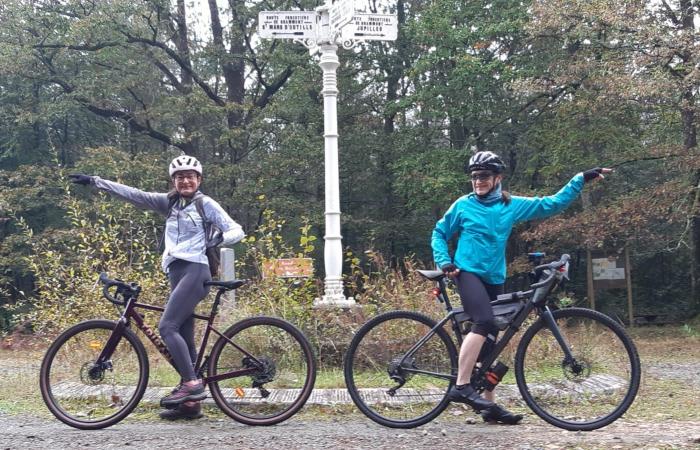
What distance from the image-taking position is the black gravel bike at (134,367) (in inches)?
172

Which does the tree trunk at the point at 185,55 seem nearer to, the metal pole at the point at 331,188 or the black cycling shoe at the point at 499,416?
the metal pole at the point at 331,188

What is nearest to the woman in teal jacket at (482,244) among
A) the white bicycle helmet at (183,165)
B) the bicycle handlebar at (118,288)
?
the white bicycle helmet at (183,165)

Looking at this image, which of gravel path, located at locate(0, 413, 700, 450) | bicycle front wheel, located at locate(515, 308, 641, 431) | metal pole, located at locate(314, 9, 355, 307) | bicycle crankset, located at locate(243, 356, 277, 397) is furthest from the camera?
metal pole, located at locate(314, 9, 355, 307)

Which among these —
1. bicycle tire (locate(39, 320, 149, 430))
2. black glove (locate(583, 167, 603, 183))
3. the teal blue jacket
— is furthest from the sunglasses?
bicycle tire (locate(39, 320, 149, 430))

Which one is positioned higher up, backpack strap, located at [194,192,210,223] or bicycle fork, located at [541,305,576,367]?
backpack strap, located at [194,192,210,223]

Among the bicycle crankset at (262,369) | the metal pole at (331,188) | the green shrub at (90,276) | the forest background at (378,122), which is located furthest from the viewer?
the forest background at (378,122)

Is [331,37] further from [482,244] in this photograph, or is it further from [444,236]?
[482,244]

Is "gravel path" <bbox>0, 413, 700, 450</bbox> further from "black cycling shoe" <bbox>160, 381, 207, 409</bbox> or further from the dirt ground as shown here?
"black cycling shoe" <bbox>160, 381, 207, 409</bbox>

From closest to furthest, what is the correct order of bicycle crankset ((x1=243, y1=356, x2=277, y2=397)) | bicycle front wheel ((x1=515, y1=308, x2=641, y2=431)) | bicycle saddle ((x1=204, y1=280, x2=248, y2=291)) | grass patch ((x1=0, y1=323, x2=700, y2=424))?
bicycle front wheel ((x1=515, y1=308, x2=641, y2=431)) < bicycle saddle ((x1=204, y1=280, x2=248, y2=291)) < bicycle crankset ((x1=243, y1=356, x2=277, y2=397)) < grass patch ((x1=0, y1=323, x2=700, y2=424))

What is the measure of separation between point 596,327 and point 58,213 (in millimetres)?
22499

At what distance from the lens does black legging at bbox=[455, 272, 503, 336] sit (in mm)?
4141

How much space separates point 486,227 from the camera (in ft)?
13.9

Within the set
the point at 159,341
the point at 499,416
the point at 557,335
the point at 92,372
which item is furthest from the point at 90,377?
the point at 557,335

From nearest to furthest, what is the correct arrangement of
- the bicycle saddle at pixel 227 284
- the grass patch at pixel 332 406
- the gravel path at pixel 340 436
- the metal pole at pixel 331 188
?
the gravel path at pixel 340 436
the bicycle saddle at pixel 227 284
the grass patch at pixel 332 406
the metal pole at pixel 331 188
